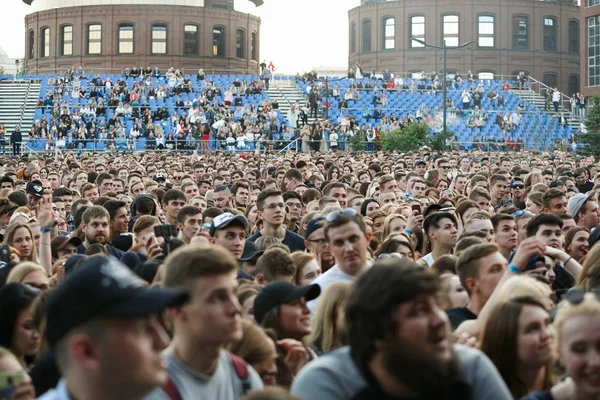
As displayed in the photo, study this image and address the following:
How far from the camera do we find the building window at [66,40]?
3118 inches

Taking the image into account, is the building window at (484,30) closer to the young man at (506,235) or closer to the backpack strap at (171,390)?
the young man at (506,235)

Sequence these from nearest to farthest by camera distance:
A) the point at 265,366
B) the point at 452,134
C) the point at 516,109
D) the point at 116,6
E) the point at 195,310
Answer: the point at 195,310, the point at 265,366, the point at 452,134, the point at 516,109, the point at 116,6

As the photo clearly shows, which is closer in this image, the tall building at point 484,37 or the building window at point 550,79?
the tall building at point 484,37

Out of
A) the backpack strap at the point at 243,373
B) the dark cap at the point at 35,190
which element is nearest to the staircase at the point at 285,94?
the dark cap at the point at 35,190

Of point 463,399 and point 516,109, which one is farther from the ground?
point 516,109

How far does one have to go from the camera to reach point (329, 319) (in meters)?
6.06

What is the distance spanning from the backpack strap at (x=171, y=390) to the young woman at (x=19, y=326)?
2.17 meters

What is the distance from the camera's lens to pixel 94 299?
3666mm

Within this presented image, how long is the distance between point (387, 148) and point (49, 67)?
42948 millimetres

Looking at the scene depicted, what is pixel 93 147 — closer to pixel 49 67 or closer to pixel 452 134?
pixel 452 134

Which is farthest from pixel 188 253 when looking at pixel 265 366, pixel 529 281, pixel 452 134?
pixel 452 134

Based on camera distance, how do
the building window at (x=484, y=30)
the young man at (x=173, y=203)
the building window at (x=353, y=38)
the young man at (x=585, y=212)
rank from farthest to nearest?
the building window at (x=353, y=38) → the building window at (x=484, y=30) → the young man at (x=173, y=203) → the young man at (x=585, y=212)

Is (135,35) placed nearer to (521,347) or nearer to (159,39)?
(159,39)

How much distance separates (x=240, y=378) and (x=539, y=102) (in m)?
64.3
